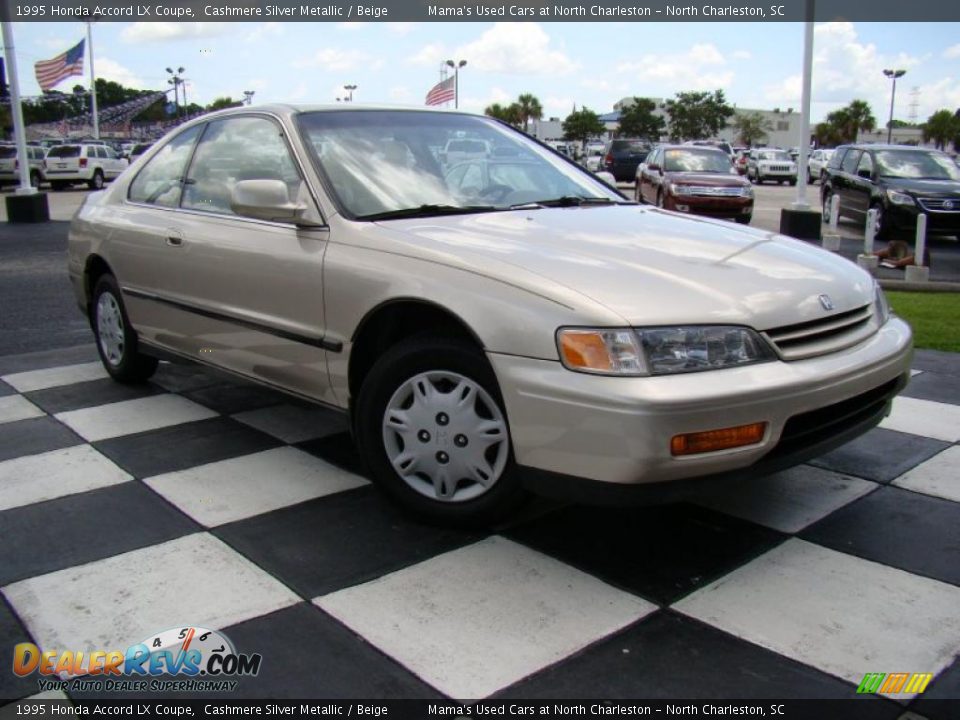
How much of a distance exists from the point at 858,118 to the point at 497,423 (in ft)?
305

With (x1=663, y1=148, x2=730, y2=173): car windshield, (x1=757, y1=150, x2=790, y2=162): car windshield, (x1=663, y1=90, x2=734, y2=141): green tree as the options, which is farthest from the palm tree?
(x1=663, y1=148, x2=730, y2=173): car windshield

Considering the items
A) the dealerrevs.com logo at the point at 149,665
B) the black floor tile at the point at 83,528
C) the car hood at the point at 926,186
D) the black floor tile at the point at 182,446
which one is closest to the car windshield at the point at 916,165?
the car hood at the point at 926,186

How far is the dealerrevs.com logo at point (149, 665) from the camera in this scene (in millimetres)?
2230

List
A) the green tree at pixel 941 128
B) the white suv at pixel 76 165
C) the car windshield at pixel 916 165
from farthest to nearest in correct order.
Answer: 1. the green tree at pixel 941 128
2. the white suv at pixel 76 165
3. the car windshield at pixel 916 165

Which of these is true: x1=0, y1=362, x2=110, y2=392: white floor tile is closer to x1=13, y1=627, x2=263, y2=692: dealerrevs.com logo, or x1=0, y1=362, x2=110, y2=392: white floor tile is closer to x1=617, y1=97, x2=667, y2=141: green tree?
x1=13, y1=627, x2=263, y2=692: dealerrevs.com logo

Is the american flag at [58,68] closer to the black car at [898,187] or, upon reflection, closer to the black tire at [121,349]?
the black car at [898,187]

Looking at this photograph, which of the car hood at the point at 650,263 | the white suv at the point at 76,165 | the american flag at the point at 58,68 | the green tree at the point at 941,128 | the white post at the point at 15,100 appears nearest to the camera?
the car hood at the point at 650,263

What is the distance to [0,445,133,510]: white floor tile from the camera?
3.51 m

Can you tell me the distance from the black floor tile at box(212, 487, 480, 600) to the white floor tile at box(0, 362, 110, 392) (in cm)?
267

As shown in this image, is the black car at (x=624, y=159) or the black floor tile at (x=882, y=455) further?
the black car at (x=624, y=159)

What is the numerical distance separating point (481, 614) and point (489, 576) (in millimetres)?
236

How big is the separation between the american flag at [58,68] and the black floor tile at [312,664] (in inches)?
1272

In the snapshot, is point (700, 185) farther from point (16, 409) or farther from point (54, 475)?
point (54, 475)

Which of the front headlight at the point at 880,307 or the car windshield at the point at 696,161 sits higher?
the car windshield at the point at 696,161
